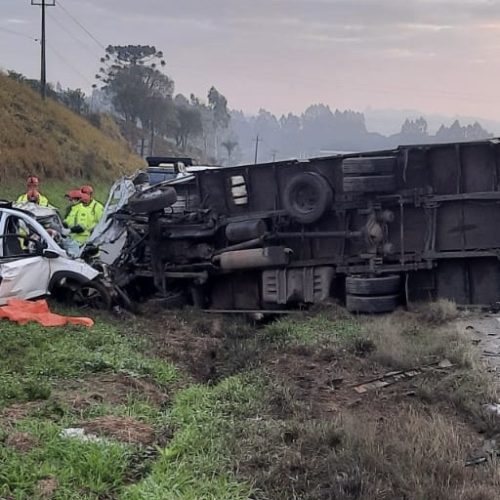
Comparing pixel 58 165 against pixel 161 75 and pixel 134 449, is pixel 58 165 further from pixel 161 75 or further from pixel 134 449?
pixel 161 75

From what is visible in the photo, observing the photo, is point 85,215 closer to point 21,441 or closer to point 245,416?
point 245,416

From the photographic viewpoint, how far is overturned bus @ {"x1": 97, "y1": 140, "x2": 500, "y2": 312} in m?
10.8

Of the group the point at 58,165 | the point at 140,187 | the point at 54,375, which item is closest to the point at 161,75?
the point at 58,165

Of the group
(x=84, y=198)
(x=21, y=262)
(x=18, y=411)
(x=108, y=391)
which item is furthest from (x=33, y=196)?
(x=18, y=411)

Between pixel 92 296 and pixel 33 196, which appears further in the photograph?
pixel 33 196

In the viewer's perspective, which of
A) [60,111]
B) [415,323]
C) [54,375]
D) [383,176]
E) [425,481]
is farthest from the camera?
[60,111]

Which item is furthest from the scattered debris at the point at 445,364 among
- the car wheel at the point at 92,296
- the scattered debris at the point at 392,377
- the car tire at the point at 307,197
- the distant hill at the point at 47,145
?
the distant hill at the point at 47,145

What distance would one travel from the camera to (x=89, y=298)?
1116 cm

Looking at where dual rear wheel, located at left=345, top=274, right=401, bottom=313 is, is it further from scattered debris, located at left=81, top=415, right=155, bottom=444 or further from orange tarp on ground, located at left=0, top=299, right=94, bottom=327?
scattered debris, located at left=81, top=415, right=155, bottom=444

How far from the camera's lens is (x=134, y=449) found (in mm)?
5156

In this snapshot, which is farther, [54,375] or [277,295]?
[277,295]

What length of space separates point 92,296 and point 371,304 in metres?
3.91

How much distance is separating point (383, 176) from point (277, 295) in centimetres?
236

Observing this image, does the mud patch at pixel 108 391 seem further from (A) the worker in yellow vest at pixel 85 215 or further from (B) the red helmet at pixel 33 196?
(B) the red helmet at pixel 33 196
